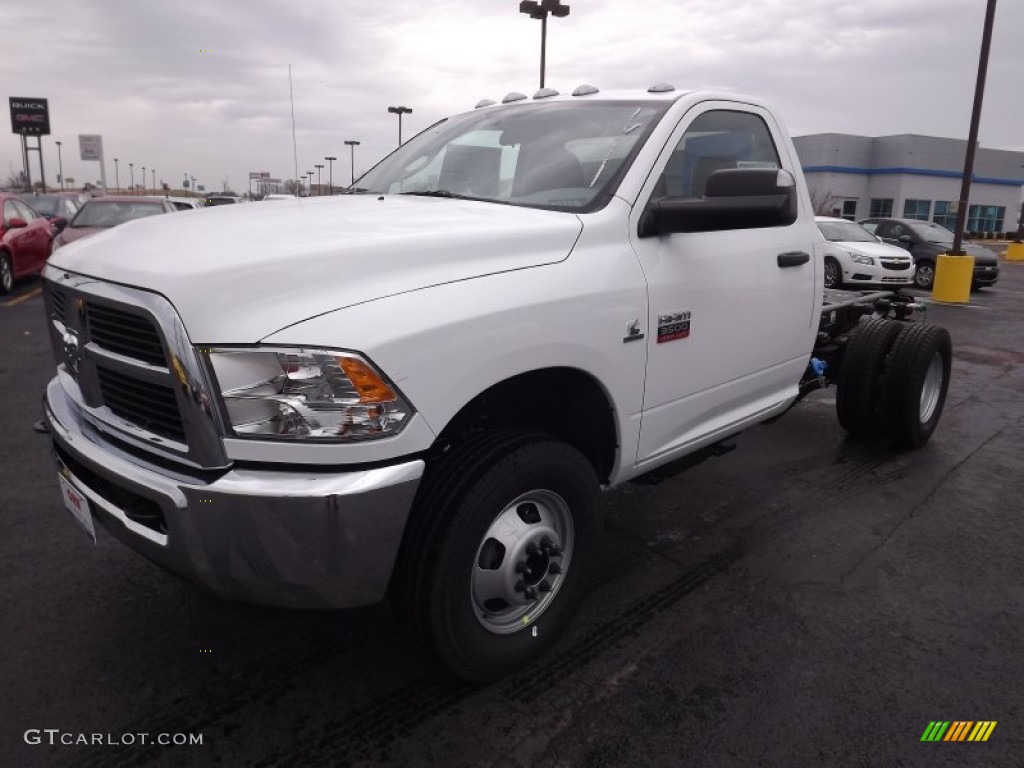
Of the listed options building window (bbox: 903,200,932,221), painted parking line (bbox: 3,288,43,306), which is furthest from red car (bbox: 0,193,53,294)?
building window (bbox: 903,200,932,221)

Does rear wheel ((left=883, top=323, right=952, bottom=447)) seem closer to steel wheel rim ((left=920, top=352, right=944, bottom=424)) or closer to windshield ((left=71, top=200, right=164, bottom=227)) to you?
steel wheel rim ((left=920, top=352, right=944, bottom=424))

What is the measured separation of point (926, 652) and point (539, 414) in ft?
5.54

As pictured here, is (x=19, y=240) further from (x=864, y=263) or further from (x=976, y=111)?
(x=976, y=111)

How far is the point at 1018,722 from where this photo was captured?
2.47 metres

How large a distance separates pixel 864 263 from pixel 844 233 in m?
1.49

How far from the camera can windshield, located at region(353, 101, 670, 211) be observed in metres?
2.95

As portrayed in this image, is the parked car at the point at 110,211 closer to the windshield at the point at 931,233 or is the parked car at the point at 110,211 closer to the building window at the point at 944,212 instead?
the windshield at the point at 931,233

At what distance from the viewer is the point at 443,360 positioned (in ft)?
6.91

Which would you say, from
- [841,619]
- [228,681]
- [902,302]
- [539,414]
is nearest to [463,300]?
[539,414]

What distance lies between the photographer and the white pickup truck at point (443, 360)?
1.96 metres

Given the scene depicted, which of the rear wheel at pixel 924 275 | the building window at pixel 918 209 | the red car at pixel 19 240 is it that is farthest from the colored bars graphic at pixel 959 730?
the building window at pixel 918 209

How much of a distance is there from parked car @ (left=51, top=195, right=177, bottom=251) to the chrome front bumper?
10770mm

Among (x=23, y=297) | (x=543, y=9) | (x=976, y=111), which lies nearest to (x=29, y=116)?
(x=543, y=9)

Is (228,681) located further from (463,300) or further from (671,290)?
(671,290)
